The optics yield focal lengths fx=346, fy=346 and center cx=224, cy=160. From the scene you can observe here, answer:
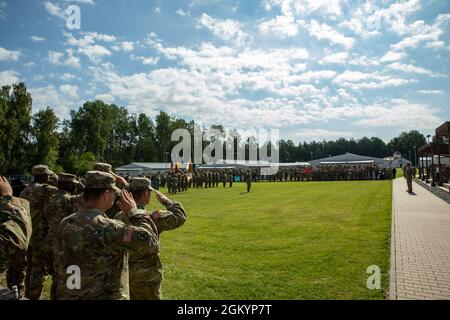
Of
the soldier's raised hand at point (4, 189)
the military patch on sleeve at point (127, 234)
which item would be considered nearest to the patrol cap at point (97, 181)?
the military patch on sleeve at point (127, 234)

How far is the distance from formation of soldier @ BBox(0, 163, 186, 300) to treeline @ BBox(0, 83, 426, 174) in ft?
152

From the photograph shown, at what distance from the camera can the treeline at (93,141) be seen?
165 ft

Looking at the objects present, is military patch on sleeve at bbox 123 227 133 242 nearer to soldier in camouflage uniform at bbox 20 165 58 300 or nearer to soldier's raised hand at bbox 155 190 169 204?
soldier's raised hand at bbox 155 190 169 204

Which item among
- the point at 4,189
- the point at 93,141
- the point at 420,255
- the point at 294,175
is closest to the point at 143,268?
the point at 4,189

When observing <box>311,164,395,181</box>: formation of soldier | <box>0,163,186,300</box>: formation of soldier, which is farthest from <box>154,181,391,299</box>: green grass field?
<box>311,164,395,181</box>: formation of soldier

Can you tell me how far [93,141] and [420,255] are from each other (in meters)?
79.5

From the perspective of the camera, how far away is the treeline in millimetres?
50312

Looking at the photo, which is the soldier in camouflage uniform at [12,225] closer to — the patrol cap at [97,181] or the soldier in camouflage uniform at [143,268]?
the soldier in camouflage uniform at [143,268]

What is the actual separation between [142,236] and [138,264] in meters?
1.21

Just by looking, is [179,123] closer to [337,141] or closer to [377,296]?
[337,141]

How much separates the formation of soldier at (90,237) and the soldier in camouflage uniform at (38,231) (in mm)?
15

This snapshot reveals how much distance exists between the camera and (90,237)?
289 centimetres
